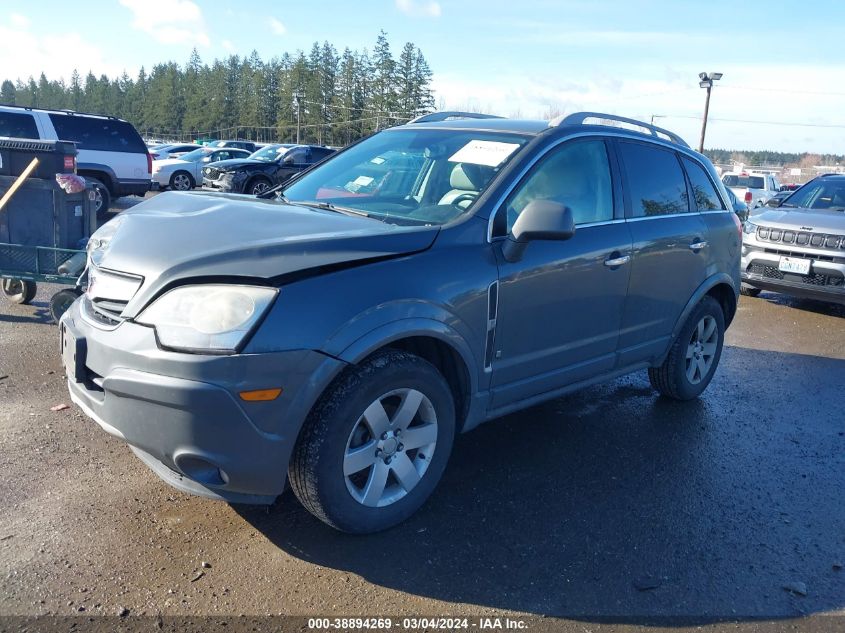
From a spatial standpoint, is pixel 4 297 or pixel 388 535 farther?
pixel 4 297

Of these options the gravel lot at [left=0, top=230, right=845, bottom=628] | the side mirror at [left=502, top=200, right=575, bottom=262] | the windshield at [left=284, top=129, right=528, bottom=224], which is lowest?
the gravel lot at [left=0, top=230, right=845, bottom=628]

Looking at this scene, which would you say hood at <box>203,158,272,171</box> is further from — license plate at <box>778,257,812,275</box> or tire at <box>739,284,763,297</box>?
license plate at <box>778,257,812,275</box>

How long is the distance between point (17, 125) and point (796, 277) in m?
12.5

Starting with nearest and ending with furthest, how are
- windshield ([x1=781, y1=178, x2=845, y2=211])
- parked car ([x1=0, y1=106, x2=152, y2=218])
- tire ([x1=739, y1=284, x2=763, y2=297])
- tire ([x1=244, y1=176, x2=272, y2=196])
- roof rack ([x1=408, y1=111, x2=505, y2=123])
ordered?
roof rack ([x1=408, y1=111, x2=505, y2=123]) → windshield ([x1=781, y1=178, x2=845, y2=211]) → tire ([x1=739, y1=284, x2=763, y2=297]) → parked car ([x1=0, y1=106, x2=152, y2=218]) → tire ([x1=244, y1=176, x2=272, y2=196])

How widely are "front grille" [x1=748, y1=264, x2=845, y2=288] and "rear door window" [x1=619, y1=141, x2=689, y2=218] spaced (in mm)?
4494

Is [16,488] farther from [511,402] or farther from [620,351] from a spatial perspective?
[620,351]

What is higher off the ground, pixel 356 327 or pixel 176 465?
pixel 356 327

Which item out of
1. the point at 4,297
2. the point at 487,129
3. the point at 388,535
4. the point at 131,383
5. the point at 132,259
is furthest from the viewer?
the point at 4,297

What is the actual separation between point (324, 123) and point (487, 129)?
72165mm

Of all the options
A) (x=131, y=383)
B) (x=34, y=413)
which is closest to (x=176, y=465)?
(x=131, y=383)

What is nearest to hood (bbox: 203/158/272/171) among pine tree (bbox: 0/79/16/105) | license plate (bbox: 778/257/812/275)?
license plate (bbox: 778/257/812/275)

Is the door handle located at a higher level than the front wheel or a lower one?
lower

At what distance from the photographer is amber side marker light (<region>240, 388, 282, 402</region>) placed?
8.58 ft

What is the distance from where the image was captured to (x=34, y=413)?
4.27 meters
